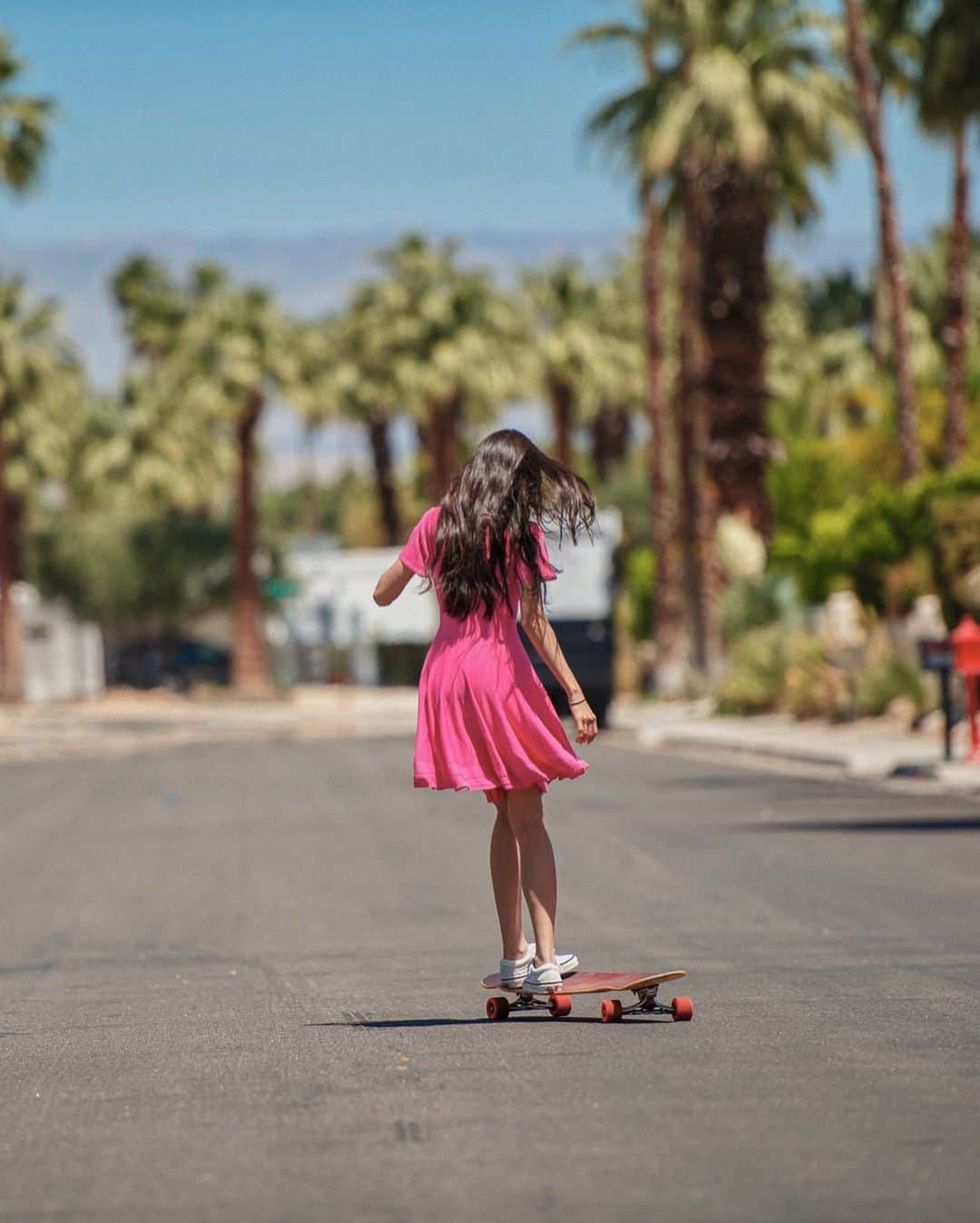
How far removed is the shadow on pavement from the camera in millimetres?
16016

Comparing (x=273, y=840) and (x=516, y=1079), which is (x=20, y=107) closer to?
(x=273, y=840)

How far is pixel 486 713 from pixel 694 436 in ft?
115

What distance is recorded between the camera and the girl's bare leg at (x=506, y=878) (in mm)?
7891

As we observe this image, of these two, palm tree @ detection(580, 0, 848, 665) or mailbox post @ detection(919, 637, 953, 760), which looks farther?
palm tree @ detection(580, 0, 848, 665)

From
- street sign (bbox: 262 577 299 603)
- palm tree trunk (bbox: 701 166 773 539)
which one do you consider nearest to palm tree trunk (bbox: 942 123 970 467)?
palm tree trunk (bbox: 701 166 773 539)

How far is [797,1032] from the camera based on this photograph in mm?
7422

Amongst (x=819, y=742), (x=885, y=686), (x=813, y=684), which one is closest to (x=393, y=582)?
(x=819, y=742)

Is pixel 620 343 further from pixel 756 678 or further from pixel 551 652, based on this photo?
pixel 551 652

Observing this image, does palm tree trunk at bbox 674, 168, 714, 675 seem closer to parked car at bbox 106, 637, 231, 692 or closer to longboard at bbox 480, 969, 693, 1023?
parked car at bbox 106, 637, 231, 692

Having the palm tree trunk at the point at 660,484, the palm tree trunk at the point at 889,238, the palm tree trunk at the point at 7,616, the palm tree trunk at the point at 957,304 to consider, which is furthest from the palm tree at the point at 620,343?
the palm tree trunk at the point at 889,238

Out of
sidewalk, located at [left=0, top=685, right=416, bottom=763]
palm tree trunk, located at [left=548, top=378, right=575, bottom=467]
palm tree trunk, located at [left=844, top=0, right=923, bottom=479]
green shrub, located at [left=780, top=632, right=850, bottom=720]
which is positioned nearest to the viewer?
green shrub, located at [left=780, top=632, right=850, bottom=720]

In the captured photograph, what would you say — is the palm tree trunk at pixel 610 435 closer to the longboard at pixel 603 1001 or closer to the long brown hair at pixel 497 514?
the long brown hair at pixel 497 514

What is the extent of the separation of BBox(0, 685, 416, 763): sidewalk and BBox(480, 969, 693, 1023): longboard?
25.8 metres

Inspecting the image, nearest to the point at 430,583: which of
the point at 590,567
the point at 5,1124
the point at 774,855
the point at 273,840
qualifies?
the point at 5,1124
